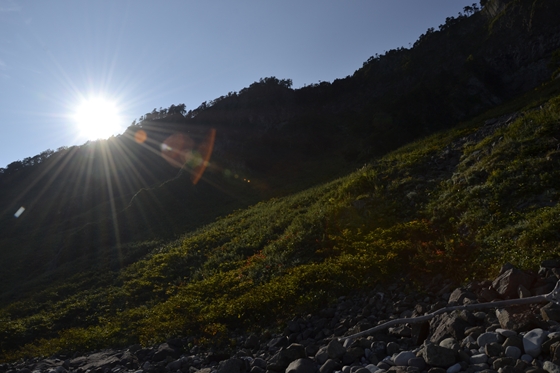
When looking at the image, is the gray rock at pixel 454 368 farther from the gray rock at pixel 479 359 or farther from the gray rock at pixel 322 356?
the gray rock at pixel 322 356

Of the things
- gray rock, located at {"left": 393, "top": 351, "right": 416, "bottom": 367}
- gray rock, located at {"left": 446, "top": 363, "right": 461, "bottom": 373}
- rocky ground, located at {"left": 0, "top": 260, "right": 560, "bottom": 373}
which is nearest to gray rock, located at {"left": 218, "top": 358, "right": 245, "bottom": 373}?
rocky ground, located at {"left": 0, "top": 260, "right": 560, "bottom": 373}

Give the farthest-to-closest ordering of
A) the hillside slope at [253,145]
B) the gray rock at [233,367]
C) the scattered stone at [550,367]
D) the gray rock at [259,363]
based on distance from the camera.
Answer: the hillside slope at [253,145] < the gray rock at [259,363] < the gray rock at [233,367] < the scattered stone at [550,367]

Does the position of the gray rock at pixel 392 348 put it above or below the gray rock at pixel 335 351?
below

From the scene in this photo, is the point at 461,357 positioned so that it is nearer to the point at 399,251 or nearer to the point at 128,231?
the point at 399,251

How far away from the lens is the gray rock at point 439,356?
5.18 m

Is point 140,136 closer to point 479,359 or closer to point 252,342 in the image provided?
point 252,342

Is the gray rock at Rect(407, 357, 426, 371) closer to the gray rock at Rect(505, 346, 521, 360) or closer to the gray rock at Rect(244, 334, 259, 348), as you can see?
the gray rock at Rect(505, 346, 521, 360)

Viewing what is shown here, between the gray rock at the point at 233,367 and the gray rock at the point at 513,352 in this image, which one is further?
the gray rock at the point at 233,367

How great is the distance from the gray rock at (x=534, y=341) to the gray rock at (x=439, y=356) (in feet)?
2.88

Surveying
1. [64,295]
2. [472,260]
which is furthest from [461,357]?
[64,295]

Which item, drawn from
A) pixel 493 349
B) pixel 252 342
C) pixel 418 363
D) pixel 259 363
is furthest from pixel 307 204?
pixel 493 349

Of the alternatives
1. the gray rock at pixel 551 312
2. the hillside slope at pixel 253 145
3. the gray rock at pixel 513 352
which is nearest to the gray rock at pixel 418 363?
the gray rock at pixel 513 352

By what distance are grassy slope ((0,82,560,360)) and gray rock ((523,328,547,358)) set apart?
2.92 metres

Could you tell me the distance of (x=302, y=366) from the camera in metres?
6.20
